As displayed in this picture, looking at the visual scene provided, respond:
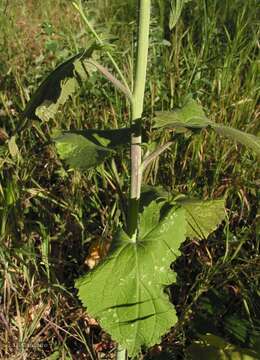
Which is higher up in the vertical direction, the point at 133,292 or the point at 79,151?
the point at 79,151

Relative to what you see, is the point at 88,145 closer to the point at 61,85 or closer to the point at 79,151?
the point at 79,151

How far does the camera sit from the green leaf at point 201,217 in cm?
148

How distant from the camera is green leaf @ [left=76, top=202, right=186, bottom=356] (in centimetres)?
124

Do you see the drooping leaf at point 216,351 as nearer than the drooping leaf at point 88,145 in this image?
No

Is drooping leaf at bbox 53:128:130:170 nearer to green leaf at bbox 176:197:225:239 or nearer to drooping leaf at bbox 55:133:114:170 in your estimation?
drooping leaf at bbox 55:133:114:170

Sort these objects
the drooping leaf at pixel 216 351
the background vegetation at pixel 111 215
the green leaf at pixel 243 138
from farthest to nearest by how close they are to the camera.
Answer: the background vegetation at pixel 111 215
the drooping leaf at pixel 216 351
the green leaf at pixel 243 138

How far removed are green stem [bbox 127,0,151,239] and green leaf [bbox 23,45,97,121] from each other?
0.35ft

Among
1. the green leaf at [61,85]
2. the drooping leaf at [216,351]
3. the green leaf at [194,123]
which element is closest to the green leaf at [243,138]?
the green leaf at [194,123]

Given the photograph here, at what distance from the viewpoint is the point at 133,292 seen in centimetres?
126

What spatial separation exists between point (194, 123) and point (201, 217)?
0.91ft

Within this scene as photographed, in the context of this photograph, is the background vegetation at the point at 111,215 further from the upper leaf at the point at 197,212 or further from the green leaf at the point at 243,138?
the green leaf at the point at 243,138

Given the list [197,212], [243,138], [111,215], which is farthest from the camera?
[111,215]

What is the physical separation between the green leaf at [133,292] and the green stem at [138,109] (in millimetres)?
93

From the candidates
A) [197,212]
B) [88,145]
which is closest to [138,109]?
[88,145]
